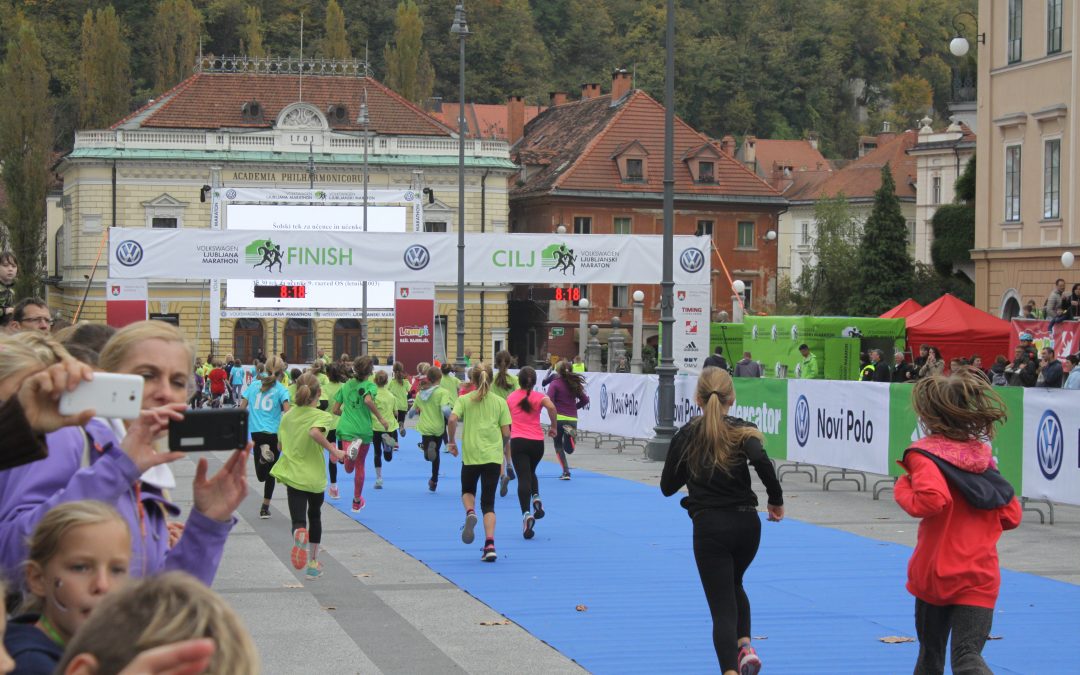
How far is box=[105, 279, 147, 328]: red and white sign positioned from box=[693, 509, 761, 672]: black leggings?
79.2 feet

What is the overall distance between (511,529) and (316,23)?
9543 cm

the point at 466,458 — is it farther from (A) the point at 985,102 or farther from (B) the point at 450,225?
(B) the point at 450,225

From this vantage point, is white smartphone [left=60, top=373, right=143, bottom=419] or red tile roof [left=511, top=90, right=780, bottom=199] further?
red tile roof [left=511, top=90, right=780, bottom=199]

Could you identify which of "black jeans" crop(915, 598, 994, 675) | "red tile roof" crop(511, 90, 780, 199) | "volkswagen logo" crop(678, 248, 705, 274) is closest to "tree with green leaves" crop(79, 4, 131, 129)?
"red tile roof" crop(511, 90, 780, 199)

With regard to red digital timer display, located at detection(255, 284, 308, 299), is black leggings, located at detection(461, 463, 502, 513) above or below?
below

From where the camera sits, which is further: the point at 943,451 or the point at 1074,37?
the point at 1074,37

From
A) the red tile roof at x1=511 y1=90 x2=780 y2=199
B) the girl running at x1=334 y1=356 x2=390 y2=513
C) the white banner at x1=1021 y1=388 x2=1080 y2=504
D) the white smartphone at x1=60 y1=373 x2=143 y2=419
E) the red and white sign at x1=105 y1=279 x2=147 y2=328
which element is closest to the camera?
the white smartphone at x1=60 y1=373 x2=143 y2=419

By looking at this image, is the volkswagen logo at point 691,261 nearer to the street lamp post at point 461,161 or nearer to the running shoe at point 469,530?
the street lamp post at point 461,161

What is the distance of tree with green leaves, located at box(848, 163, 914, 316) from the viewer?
2726 inches

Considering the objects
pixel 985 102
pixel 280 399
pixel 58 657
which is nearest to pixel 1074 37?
pixel 985 102

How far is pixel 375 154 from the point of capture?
72.0m

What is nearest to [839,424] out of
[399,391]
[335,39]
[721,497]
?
[399,391]

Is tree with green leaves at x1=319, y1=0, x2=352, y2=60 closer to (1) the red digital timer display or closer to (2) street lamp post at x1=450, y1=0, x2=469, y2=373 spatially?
(1) the red digital timer display

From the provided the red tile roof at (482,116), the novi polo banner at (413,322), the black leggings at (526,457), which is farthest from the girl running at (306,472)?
the red tile roof at (482,116)
